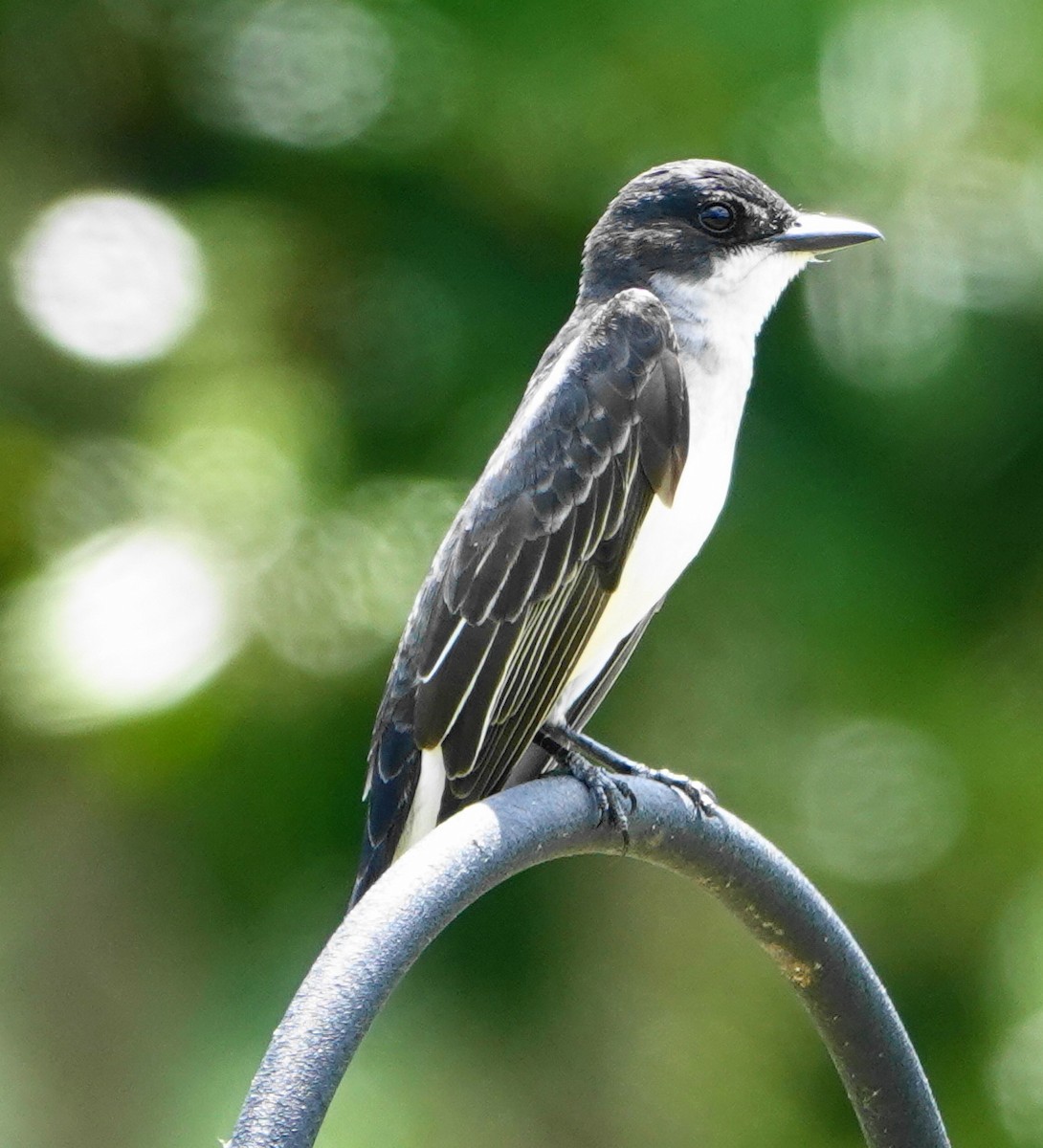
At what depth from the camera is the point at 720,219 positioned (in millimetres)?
4133

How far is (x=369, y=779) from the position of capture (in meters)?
3.49

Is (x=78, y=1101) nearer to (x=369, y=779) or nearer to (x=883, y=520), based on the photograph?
(x=369, y=779)

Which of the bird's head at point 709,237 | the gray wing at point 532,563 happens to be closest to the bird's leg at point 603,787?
the gray wing at point 532,563

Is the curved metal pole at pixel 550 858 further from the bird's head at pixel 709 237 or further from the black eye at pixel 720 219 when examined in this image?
the black eye at pixel 720 219

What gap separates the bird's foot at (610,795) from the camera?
280 cm

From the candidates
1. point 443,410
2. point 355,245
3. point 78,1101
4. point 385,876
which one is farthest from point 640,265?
point 78,1101

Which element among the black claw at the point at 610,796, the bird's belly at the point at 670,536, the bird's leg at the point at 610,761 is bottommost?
the bird's leg at the point at 610,761

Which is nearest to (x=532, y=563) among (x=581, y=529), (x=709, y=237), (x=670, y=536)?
(x=581, y=529)

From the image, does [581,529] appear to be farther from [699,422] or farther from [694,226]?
[694,226]

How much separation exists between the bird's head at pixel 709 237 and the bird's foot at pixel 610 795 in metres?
1.22

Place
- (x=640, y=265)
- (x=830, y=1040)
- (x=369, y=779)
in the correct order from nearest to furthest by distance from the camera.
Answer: (x=830, y=1040)
(x=369, y=779)
(x=640, y=265)

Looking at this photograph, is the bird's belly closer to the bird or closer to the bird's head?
the bird

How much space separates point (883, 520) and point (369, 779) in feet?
7.69

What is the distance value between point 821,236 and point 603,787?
1488mm
